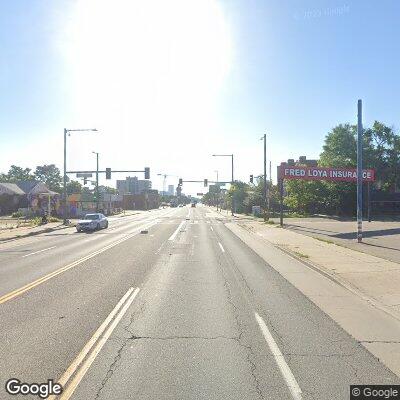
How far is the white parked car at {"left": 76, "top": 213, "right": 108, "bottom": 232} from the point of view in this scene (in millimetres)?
38844

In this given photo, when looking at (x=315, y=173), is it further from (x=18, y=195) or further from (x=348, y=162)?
(x=18, y=195)

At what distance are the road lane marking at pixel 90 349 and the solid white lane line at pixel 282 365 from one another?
2.73 meters

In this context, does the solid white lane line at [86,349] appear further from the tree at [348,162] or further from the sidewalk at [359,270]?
the tree at [348,162]


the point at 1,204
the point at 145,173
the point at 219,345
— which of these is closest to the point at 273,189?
the point at 145,173

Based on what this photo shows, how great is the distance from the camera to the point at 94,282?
1328 centimetres


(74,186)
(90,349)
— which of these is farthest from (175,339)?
(74,186)

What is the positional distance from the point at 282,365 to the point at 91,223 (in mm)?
34475

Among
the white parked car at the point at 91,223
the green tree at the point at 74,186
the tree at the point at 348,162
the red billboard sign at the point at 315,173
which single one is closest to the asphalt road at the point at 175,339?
the white parked car at the point at 91,223

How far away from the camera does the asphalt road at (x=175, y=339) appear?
589 centimetres

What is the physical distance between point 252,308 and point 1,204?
7958 cm

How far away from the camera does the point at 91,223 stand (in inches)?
1550

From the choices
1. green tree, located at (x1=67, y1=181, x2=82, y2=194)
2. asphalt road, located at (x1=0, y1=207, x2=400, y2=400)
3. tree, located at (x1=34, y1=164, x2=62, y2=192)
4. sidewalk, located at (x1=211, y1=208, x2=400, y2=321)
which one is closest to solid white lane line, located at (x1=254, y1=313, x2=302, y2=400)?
asphalt road, located at (x1=0, y1=207, x2=400, y2=400)

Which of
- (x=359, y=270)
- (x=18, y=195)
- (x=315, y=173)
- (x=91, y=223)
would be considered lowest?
(x=359, y=270)

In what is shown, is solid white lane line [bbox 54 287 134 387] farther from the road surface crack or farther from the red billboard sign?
the red billboard sign
